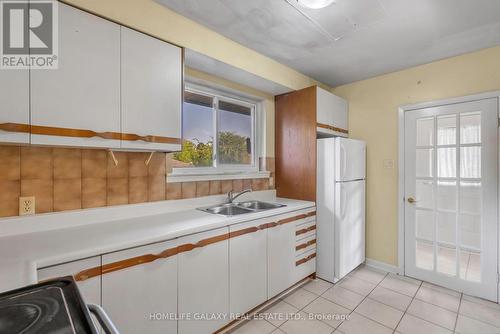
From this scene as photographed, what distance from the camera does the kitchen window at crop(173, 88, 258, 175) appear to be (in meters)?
2.32

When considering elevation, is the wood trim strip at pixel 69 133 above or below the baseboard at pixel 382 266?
above

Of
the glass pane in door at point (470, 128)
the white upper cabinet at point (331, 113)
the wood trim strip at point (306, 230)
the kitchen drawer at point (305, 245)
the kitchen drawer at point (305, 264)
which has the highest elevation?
the white upper cabinet at point (331, 113)

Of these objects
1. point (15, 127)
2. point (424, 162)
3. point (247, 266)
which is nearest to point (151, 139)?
point (15, 127)

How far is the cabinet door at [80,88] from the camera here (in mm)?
1250

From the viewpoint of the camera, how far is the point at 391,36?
6.80ft

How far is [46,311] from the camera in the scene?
2.11 ft

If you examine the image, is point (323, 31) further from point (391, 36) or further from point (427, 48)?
point (427, 48)

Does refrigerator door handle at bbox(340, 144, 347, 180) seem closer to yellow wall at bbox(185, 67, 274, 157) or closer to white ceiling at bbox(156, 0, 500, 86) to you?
yellow wall at bbox(185, 67, 274, 157)

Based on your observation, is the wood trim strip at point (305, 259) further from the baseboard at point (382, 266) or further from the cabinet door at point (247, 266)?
the baseboard at point (382, 266)

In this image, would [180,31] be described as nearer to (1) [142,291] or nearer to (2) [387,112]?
(1) [142,291]

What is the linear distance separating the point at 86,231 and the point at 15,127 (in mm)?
671

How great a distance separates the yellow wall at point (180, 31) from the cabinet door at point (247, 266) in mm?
1460

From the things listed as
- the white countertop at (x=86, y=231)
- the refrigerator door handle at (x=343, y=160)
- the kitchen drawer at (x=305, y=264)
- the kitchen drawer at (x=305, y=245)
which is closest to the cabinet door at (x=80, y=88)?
the white countertop at (x=86, y=231)

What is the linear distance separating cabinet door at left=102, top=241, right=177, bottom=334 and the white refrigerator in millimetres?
1721
